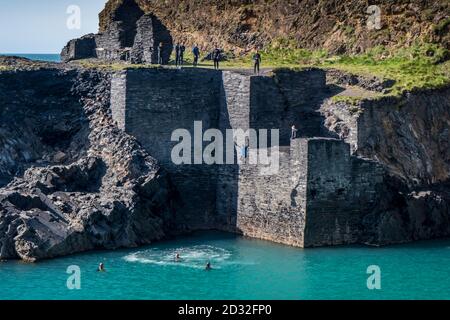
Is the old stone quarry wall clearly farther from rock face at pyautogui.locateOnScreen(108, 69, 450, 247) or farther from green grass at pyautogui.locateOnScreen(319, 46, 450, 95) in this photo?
green grass at pyautogui.locateOnScreen(319, 46, 450, 95)

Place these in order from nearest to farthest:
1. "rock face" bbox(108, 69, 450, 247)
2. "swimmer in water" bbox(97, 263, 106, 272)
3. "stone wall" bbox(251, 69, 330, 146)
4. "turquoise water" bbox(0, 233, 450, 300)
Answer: "turquoise water" bbox(0, 233, 450, 300) → "swimmer in water" bbox(97, 263, 106, 272) → "rock face" bbox(108, 69, 450, 247) → "stone wall" bbox(251, 69, 330, 146)

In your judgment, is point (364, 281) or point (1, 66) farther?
point (1, 66)

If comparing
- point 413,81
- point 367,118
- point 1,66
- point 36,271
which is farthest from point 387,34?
point 36,271

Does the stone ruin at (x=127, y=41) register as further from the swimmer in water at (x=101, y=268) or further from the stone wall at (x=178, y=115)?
the swimmer in water at (x=101, y=268)

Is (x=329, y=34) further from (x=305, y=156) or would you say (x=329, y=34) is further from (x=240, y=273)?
(x=240, y=273)

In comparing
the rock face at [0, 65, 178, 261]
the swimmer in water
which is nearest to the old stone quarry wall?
the rock face at [0, 65, 178, 261]
